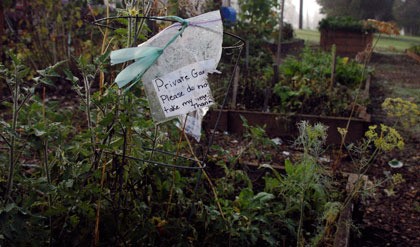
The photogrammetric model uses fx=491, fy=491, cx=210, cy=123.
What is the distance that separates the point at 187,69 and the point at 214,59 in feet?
0.34

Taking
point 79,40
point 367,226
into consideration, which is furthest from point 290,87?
point 79,40

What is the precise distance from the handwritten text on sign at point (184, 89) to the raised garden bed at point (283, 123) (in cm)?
287

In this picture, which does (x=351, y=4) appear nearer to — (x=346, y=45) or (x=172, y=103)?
(x=346, y=45)

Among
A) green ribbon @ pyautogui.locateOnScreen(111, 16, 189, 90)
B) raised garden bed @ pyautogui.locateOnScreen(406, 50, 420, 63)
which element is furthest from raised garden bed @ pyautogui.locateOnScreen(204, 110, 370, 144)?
raised garden bed @ pyautogui.locateOnScreen(406, 50, 420, 63)

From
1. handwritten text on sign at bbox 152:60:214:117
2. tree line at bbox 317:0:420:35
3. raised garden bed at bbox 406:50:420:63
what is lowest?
raised garden bed at bbox 406:50:420:63

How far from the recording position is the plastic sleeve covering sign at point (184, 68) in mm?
1438

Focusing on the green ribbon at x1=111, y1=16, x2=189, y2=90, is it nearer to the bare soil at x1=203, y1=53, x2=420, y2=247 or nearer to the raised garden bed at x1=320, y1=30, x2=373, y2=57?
the bare soil at x1=203, y1=53, x2=420, y2=247

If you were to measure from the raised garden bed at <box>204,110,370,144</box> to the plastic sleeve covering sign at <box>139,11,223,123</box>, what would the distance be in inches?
112

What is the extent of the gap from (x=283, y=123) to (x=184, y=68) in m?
3.16

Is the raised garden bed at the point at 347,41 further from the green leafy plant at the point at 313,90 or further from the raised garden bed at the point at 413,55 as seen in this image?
the green leafy plant at the point at 313,90

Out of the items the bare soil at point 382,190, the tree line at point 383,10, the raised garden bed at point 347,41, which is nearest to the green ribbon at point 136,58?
the bare soil at point 382,190

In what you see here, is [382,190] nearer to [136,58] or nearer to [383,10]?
[136,58]

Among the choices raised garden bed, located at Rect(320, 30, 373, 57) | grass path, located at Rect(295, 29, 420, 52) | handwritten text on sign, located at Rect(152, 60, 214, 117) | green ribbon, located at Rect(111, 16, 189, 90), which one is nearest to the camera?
green ribbon, located at Rect(111, 16, 189, 90)

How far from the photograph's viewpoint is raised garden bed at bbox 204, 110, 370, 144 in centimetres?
435
